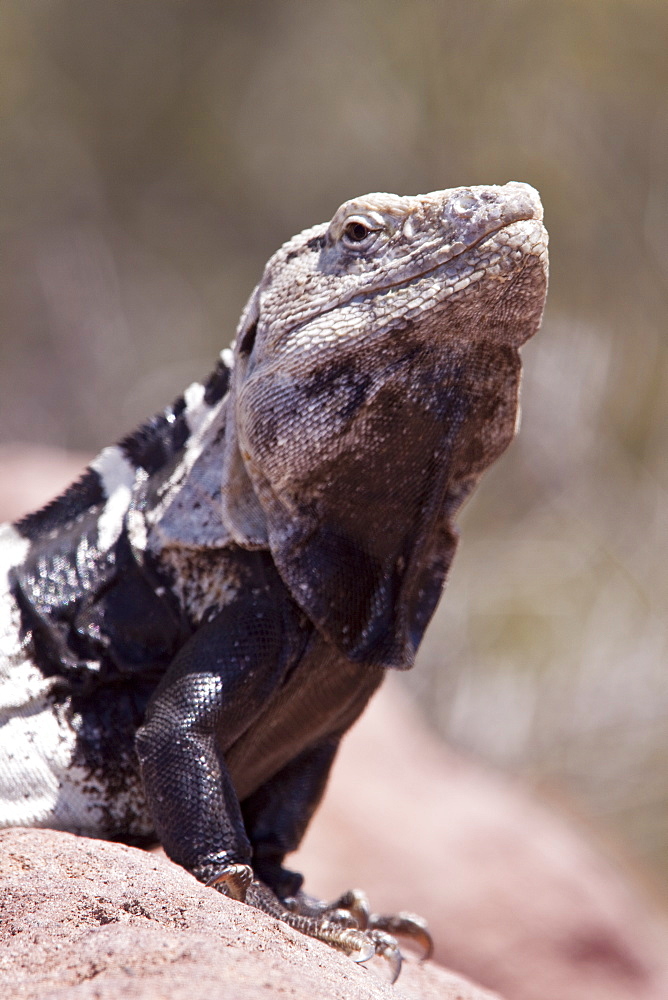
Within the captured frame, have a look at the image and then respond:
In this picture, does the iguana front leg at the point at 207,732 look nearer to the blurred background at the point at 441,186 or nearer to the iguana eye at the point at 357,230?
the iguana eye at the point at 357,230

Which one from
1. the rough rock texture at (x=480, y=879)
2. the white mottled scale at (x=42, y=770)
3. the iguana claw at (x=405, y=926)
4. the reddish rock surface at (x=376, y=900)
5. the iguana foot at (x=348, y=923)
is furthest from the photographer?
the rough rock texture at (x=480, y=879)

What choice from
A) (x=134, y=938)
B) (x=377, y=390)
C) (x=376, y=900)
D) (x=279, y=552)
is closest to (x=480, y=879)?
(x=376, y=900)

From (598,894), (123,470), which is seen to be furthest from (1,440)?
(123,470)

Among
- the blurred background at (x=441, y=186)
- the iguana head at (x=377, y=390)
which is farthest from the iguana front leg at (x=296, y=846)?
the blurred background at (x=441, y=186)

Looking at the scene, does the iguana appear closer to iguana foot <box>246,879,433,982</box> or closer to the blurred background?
iguana foot <box>246,879,433,982</box>

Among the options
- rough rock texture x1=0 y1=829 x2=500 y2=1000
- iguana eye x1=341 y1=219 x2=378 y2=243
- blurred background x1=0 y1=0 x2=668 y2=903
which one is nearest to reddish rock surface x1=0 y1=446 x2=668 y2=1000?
rough rock texture x1=0 y1=829 x2=500 y2=1000

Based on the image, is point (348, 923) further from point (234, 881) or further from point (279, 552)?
point (279, 552)

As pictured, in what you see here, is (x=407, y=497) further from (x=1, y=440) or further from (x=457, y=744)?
(x=1, y=440)

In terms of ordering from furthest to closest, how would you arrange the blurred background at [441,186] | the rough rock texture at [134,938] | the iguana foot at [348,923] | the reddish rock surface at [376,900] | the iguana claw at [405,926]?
1. the blurred background at [441,186]
2. the iguana claw at [405,926]
3. the iguana foot at [348,923]
4. the reddish rock surface at [376,900]
5. the rough rock texture at [134,938]
